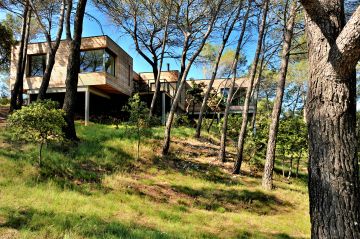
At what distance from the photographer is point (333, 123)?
2.99 metres

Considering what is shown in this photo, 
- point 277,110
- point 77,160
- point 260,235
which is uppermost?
point 277,110

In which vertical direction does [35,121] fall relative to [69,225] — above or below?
above

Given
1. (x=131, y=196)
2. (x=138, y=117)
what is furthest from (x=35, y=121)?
(x=138, y=117)

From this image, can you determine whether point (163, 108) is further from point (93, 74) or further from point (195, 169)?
point (195, 169)

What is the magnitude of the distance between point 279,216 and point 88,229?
5686 mm

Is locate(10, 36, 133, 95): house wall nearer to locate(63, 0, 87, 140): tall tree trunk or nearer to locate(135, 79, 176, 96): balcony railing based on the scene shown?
locate(135, 79, 176, 96): balcony railing

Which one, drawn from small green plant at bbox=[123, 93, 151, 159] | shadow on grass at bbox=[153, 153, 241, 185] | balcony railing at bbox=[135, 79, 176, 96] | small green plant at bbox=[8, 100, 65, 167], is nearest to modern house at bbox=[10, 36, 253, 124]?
balcony railing at bbox=[135, 79, 176, 96]

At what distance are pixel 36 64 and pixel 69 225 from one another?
17.9 meters

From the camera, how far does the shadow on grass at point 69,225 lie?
16.6 feet

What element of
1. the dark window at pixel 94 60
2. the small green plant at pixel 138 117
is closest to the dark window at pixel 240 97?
the dark window at pixel 94 60

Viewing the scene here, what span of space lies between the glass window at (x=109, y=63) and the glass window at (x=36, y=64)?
4.20 meters

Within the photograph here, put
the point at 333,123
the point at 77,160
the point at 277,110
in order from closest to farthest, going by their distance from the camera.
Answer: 1. the point at 333,123
2. the point at 77,160
3. the point at 277,110

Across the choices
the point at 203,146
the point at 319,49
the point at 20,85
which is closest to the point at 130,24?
the point at 20,85

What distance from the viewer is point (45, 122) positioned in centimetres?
899
